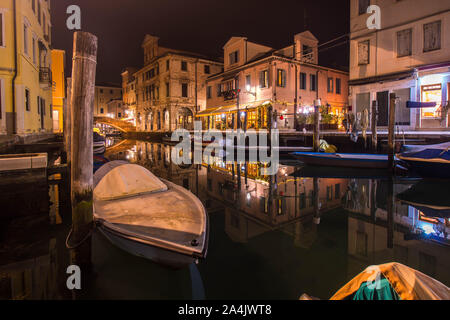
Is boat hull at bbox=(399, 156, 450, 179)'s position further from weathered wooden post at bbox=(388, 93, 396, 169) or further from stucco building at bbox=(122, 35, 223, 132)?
stucco building at bbox=(122, 35, 223, 132)

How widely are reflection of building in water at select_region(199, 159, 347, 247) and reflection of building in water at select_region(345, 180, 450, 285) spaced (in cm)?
79

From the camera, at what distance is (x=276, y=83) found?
24453 mm

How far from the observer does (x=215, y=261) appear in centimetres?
428

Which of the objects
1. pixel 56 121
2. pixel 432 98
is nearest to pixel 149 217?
pixel 432 98

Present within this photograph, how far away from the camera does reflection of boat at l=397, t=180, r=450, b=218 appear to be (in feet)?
23.1

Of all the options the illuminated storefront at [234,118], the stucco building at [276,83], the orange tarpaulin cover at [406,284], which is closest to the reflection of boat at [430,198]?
the orange tarpaulin cover at [406,284]

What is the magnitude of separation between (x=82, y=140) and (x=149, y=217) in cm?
Result: 165

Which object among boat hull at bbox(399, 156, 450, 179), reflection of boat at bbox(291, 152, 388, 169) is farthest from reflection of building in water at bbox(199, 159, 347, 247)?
boat hull at bbox(399, 156, 450, 179)

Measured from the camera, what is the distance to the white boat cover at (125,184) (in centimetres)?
540

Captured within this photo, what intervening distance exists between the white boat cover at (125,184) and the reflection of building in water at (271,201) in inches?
A: 77.1

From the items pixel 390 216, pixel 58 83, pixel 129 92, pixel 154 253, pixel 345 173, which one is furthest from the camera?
pixel 129 92

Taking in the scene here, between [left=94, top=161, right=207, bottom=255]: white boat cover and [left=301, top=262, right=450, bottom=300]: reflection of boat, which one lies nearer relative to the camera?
[left=301, top=262, right=450, bottom=300]: reflection of boat

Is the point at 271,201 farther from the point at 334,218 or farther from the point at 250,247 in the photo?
the point at 250,247

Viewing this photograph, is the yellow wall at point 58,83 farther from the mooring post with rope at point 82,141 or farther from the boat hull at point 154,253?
the boat hull at point 154,253
